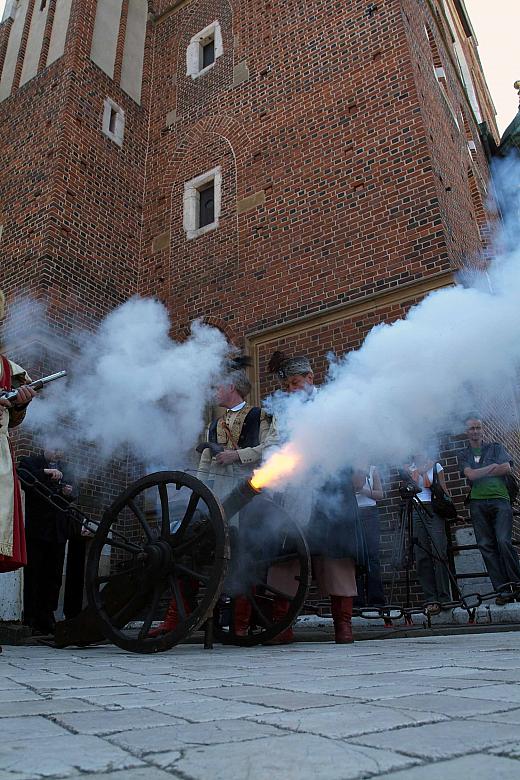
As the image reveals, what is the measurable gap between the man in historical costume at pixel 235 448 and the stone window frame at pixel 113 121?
7.04m

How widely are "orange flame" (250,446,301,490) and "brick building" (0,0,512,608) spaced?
3551 mm

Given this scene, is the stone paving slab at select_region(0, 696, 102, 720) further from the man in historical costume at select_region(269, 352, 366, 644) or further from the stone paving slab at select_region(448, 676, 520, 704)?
the man in historical costume at select_region(269, 352, 366, 644)

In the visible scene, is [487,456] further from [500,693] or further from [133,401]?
[500,693]

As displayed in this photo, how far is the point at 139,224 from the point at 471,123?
765 centimetres

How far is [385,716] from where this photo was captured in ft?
4.20

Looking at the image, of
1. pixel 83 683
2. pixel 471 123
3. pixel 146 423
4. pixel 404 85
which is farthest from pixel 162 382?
pixel 471 123

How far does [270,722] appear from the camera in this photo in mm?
1249

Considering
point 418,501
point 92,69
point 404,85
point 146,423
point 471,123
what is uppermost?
point 471,123

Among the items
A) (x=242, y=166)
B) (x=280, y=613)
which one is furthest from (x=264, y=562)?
(x=242, y=166)

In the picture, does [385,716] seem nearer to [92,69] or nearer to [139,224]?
[139,224]

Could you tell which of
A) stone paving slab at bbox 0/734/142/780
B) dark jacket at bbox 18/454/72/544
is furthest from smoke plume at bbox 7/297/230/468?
stone paving slab at bbox 0/734/142/780

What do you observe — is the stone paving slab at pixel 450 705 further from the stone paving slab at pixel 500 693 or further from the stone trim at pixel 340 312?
the stone trim at pixel 340 312

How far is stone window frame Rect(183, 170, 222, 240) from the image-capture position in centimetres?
941

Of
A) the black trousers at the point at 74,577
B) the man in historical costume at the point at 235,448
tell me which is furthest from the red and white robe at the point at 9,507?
the black trousers at the point at 74,577
